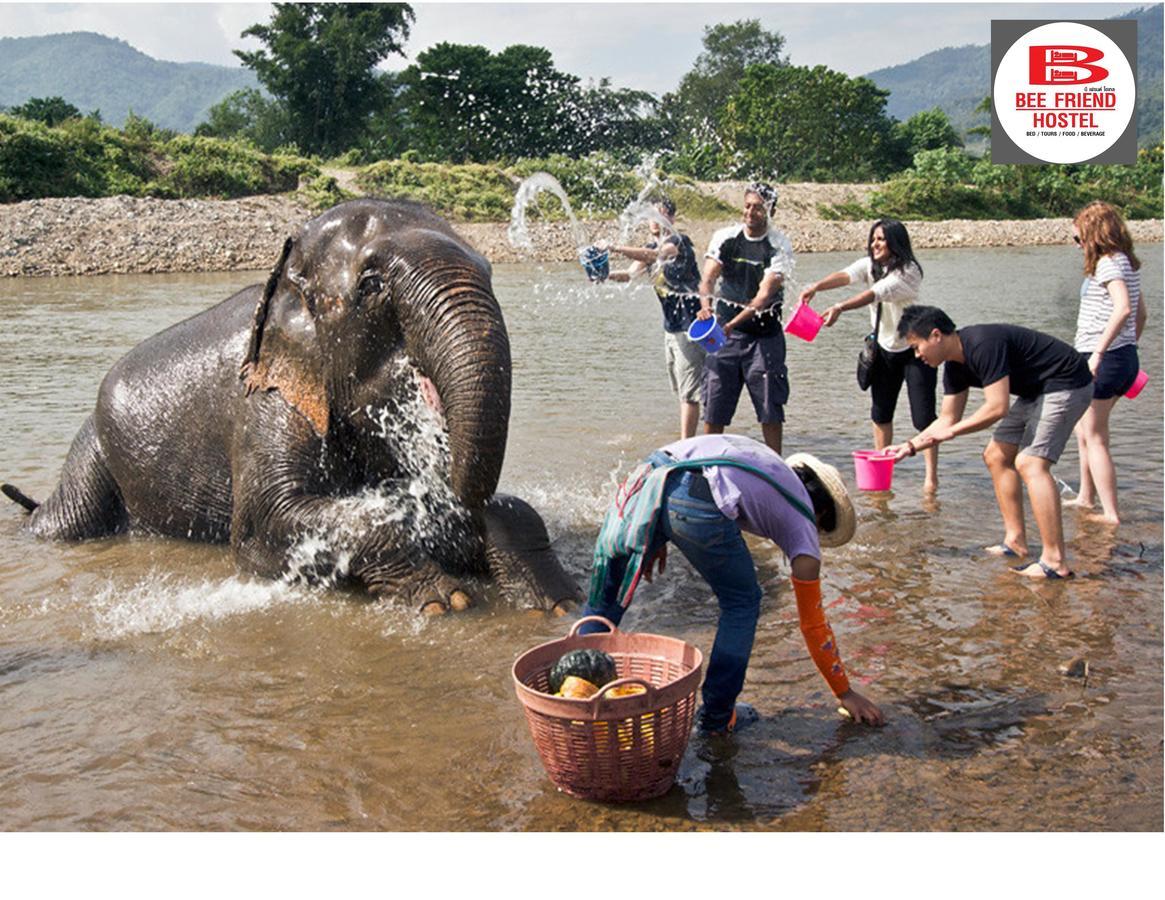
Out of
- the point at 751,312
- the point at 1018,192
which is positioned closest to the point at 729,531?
the point at 751,312

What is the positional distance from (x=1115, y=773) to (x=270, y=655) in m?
3.53

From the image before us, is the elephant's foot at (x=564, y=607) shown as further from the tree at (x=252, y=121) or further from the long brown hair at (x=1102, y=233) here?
the tree at (x=252, y=121)

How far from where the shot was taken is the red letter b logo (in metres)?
9.12

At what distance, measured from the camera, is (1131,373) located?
7.39m

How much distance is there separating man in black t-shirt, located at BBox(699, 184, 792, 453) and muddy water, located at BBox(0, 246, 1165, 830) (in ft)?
3.06

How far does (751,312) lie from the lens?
8.09m

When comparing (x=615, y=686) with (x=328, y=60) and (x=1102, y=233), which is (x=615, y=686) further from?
(x=328, y=60)

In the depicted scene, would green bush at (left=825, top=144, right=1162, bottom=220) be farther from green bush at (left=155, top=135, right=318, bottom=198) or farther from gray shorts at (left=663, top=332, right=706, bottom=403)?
gray shorts at (left=663, top=332, right=706, bottom=403)

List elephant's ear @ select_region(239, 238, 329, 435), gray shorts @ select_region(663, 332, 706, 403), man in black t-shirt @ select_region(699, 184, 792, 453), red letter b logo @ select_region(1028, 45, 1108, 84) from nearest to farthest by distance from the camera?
elephant's ear @ select_region(239, 238, 329, 435), man in black t-shirt @ select_region(699, 184, 792, 453), gray shorts @ select_region(663, 332, 706, 403), red letter b logo @ select_region(1028, 45, 1108, 84)

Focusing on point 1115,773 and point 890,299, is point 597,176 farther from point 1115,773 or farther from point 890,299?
point 1115,773

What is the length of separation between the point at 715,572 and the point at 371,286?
2511mm

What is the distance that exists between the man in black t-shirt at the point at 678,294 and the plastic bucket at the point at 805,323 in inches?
32.7

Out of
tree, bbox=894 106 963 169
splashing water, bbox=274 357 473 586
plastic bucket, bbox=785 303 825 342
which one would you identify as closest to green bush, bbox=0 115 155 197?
plastic bucket, bbox=785 303 825 342

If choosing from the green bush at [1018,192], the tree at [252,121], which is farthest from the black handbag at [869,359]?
the tree at [252,121]
